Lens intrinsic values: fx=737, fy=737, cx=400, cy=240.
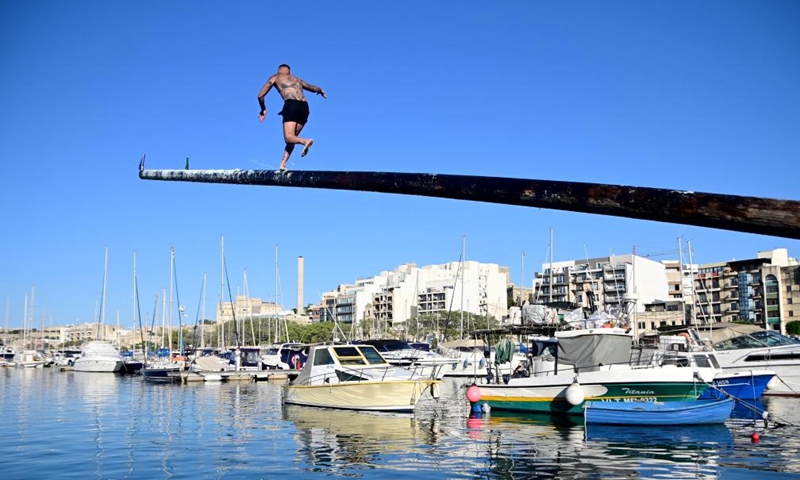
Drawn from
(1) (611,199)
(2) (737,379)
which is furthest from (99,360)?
(1) (611,199)

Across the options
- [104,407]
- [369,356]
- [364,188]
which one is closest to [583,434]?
[369,356]

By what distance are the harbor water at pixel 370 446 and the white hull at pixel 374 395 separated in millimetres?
528

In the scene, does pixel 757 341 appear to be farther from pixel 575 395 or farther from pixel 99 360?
pixel 99 360

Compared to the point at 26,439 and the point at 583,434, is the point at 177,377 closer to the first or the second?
the point at 26,439

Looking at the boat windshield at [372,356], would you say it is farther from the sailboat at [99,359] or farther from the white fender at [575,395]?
the sailboat at [99,359]

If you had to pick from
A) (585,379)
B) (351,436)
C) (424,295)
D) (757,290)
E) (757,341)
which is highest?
(424,295)

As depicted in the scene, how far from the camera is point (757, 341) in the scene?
40531 mm

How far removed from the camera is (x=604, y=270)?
144 meters

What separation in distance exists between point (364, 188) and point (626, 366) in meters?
25.0

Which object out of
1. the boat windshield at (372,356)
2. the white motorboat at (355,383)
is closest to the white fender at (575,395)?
the white motorboat at (355,383)

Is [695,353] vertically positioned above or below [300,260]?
below

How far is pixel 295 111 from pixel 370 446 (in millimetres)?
15074

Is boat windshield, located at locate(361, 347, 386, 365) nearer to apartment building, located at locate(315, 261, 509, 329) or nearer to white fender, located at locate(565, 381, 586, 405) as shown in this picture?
white fender, located at locate(565, 381, 586, 405)

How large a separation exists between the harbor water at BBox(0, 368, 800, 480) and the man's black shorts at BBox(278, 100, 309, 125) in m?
10.8
